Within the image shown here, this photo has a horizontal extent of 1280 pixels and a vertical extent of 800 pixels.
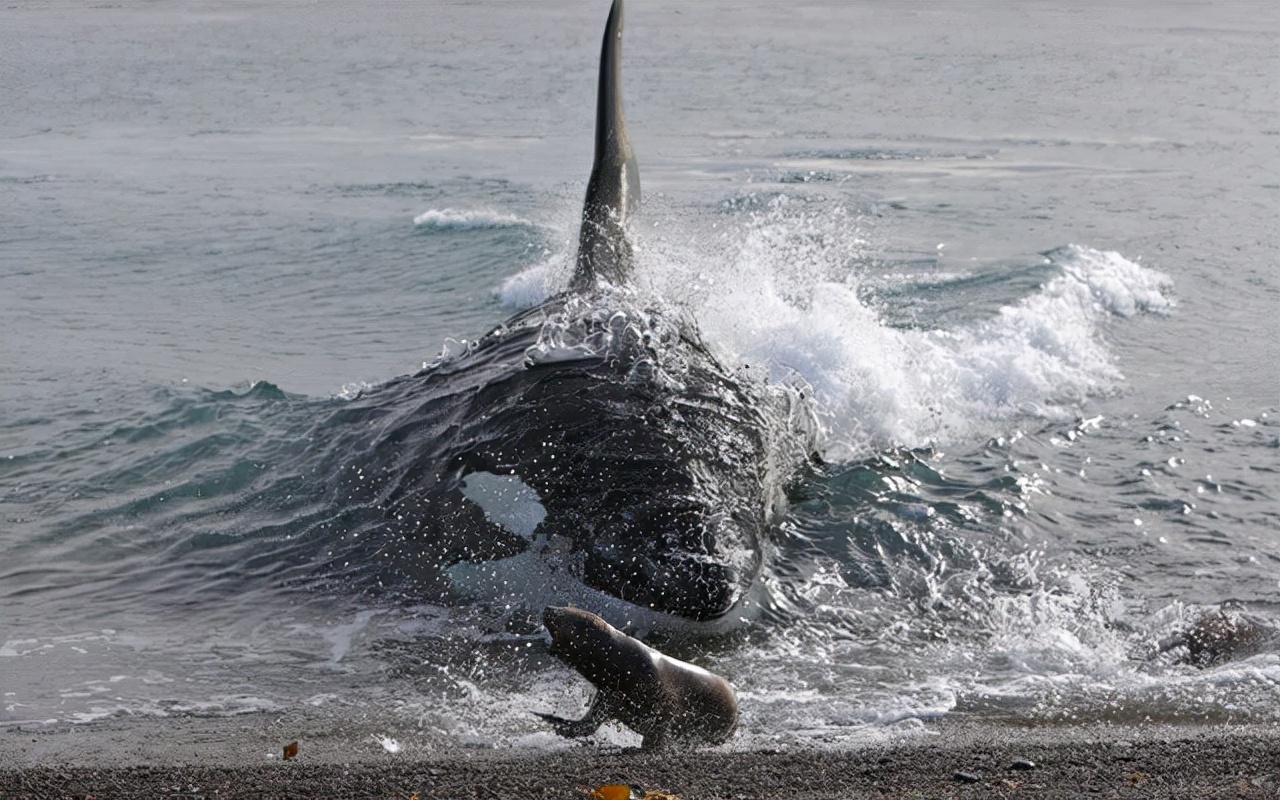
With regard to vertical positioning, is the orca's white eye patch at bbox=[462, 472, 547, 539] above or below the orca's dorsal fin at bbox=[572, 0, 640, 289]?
below

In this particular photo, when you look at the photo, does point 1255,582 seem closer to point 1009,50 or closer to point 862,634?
point 862,634

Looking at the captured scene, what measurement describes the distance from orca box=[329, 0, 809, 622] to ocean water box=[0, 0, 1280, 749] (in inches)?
10.1

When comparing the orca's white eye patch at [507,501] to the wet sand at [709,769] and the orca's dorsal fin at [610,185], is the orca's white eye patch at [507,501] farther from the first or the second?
the orca's dorsal fin at [610,185]

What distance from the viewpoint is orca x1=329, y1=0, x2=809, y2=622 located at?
6113 mm

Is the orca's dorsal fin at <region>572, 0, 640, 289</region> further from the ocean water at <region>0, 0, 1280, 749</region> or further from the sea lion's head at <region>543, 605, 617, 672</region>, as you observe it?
the sea lion's head at <region>543, 605, 617, 672</region>

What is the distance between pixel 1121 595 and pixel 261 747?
12.9ft

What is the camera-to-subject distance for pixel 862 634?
6.27 meters

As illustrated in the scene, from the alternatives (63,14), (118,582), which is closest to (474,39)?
(63,14)

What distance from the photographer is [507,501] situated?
6.57 meters

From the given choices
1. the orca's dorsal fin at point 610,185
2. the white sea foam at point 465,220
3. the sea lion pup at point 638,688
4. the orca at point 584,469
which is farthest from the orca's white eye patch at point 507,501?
the white sea foam at point 465,220

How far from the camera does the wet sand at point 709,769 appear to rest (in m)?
4.58

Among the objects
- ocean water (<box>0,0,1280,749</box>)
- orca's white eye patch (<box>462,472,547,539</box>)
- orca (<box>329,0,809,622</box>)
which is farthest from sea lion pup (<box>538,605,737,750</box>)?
orca's white eye patch (<box>462,472,547,539</box>)

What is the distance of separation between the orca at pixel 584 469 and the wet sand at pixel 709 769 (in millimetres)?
1181

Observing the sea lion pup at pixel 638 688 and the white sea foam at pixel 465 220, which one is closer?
the sea lion pup at pixel 638 688
